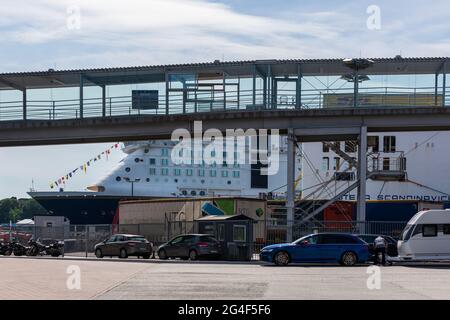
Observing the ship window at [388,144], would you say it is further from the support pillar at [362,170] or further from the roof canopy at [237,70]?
the support pillar at [362,170]

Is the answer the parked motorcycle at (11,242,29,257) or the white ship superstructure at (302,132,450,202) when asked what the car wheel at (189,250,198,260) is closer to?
the parked motorcycle at (11,242,29,257)

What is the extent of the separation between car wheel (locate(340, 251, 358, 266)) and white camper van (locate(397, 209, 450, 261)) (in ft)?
8.29

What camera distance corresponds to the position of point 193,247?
35875mm

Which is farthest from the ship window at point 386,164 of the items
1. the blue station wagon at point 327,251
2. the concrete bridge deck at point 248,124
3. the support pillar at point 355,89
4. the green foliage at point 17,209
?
the green foliage at point 17,209

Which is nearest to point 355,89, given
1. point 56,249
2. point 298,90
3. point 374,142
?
point 298,90

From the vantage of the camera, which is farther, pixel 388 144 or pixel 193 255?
pixel 388 144

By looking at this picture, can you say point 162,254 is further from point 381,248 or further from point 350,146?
point 350,146

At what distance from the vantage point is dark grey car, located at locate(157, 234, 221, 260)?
35.8m

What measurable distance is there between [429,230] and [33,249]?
2109 cm

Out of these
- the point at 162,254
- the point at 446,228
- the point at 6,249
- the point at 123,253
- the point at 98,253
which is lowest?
the point at 6,249

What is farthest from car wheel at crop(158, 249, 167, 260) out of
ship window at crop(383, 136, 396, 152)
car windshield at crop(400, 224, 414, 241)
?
ship window at crop(383, 136, 396, 152)

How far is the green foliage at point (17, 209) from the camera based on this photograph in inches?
6944
